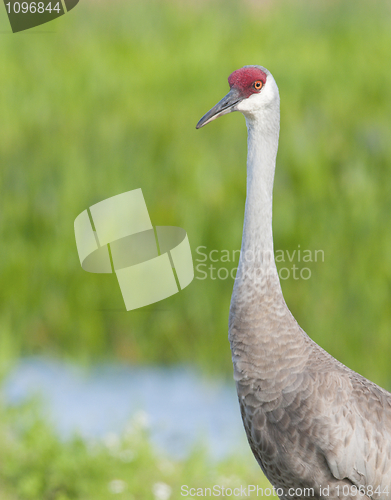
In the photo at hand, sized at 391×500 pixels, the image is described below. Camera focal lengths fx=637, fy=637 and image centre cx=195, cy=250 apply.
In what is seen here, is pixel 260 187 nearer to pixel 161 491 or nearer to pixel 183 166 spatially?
pixel 161 491

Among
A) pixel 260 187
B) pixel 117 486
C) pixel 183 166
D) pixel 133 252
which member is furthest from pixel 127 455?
pixel 183 166

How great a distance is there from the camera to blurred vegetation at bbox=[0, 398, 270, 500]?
243 centimetres

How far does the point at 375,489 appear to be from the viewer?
1865 mm

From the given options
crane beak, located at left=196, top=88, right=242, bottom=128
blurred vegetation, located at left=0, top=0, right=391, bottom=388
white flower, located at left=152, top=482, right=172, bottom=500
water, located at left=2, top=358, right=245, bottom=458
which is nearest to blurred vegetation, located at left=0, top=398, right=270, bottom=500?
white flower, located at left=152, top=482, right=172, bottom=500

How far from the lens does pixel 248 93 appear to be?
1.76 meters

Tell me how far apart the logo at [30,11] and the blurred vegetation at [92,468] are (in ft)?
10.3

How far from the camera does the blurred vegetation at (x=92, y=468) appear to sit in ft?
7.98

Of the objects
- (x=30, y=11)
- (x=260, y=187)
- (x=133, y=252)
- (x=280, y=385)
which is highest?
(x=30, y=11)

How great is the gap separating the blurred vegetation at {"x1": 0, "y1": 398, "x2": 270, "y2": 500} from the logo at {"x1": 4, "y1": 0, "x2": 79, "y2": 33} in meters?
3.14

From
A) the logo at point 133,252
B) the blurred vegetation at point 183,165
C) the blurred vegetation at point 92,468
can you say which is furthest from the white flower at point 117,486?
the logo at point 133,252

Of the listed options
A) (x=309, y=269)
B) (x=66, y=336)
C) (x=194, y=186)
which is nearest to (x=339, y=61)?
(x=194, y=186)

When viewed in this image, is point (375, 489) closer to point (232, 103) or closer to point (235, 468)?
point (235, 468)

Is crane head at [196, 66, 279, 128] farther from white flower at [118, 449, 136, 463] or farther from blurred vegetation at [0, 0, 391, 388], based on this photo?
blurred vegetation at [0, 0, 391, 388]

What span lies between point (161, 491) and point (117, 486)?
0.56 feet
